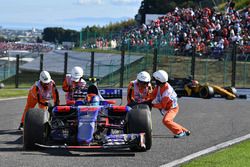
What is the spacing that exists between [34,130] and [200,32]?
29.7m

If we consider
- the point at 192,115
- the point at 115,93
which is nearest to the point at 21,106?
the point at 192,115

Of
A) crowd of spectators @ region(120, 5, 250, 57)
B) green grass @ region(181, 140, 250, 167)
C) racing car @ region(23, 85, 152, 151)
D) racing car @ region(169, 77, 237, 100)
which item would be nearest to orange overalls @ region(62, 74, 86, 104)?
racing car @ region(23, 85, 152, 151)

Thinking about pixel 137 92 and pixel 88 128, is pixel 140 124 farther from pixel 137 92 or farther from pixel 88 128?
pixel 137 92

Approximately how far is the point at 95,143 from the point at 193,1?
7429 centimetres

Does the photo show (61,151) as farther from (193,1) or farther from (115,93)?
(193,1)

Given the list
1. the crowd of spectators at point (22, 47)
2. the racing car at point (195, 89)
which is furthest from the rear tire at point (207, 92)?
the crowd of spectators at point (22, 47)

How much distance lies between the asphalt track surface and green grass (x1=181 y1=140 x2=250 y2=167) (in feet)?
1.46

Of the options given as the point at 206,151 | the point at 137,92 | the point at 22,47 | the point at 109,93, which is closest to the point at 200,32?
the point at 22,47

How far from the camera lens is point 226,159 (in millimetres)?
9828

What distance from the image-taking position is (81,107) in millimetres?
10867

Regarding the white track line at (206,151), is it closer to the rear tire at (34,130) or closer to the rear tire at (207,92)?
the rear tire at (34,130)

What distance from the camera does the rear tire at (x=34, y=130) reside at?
10.3 metres

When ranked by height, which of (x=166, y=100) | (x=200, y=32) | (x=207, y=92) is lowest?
(x=207, y=92)

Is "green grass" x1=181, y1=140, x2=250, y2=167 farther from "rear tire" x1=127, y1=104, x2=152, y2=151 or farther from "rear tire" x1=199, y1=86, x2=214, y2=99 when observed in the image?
"rear tire" x1=199, y1=86, x2=214, y2=99
